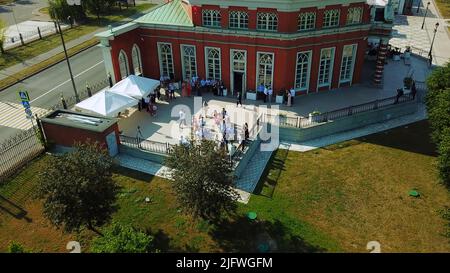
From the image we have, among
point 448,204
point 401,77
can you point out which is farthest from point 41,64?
point 448,204

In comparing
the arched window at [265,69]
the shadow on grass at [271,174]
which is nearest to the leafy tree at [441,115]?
the shadow on grass at [271,174]

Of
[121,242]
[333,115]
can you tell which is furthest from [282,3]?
[121,242]

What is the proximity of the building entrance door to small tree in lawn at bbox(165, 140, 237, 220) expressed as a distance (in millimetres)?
13832

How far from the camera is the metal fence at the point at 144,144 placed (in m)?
23.2

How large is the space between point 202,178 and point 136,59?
1916 cm

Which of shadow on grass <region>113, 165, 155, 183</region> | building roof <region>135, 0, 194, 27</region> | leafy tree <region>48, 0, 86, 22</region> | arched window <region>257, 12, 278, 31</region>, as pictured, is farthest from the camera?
leafy tree <region>48, 0, 86, 22</region>

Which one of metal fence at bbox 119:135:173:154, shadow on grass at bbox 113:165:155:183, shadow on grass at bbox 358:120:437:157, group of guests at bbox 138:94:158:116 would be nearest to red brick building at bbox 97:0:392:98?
group of guests at bbox 138:94:158:116

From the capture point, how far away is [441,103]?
20.7 meters

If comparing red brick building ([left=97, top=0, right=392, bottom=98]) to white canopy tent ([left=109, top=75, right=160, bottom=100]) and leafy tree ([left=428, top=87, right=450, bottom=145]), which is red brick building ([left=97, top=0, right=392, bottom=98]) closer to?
white canopy tent ([left=109, top=75, right=160, bottom=100])

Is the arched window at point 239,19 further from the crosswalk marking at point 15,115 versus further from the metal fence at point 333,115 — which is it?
the crosswalk marking at point 15,115

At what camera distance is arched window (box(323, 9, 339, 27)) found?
90.4ft

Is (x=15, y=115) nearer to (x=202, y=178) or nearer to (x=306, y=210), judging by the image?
(x=202, y=178)

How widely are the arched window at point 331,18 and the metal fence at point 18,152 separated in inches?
853

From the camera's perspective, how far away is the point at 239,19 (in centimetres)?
2761
